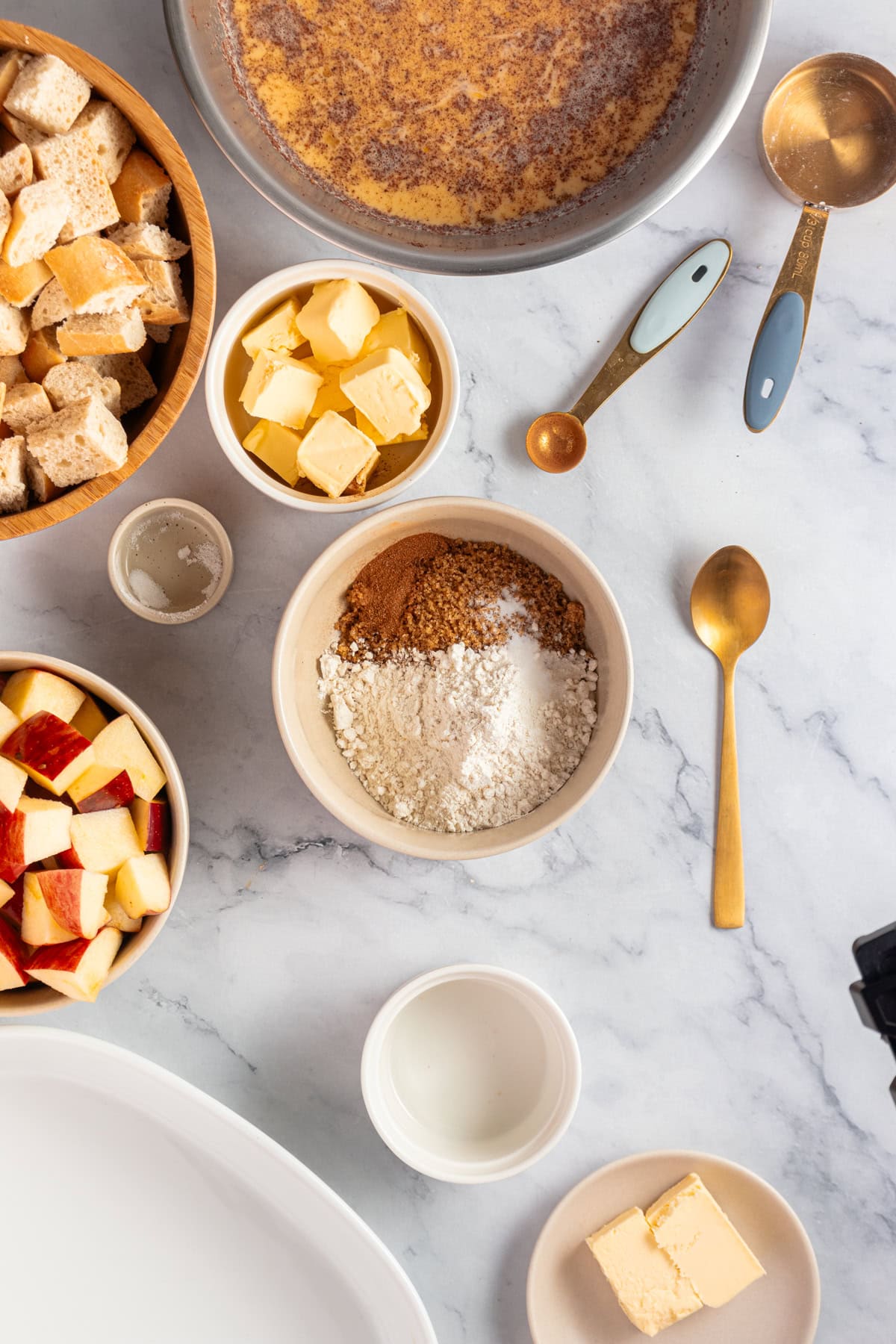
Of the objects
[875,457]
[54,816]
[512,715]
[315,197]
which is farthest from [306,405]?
[875,457]

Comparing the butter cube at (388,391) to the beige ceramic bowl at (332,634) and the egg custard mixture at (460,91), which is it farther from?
the egg custard mixture at (460,91)

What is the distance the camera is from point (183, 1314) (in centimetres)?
146

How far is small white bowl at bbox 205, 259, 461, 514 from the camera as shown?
1.32 m

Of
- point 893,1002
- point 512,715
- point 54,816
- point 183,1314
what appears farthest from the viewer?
point 183,1314

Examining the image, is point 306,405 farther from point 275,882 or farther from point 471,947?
point 471,947

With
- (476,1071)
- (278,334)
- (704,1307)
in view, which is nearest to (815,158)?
(278,334)

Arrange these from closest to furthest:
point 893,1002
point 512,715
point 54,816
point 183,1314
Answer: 1. point 893,1002
2. point 54,816
3. point 512,715
4. point 183,1314

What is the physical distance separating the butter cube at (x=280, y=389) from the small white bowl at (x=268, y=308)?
5 cm

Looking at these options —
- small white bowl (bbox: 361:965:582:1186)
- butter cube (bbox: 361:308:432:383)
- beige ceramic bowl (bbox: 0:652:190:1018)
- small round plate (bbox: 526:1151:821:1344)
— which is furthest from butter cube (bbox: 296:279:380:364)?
small round plate (bbox: 526:1151:821:1344)

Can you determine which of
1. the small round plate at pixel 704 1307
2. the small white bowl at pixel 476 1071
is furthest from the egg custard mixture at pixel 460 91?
the small round plate at pixel 704 1307

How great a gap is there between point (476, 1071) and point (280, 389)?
1057mm

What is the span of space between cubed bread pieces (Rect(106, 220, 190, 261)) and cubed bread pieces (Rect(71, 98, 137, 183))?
59mm

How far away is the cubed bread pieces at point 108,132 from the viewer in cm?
112

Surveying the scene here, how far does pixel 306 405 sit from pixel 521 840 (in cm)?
66
